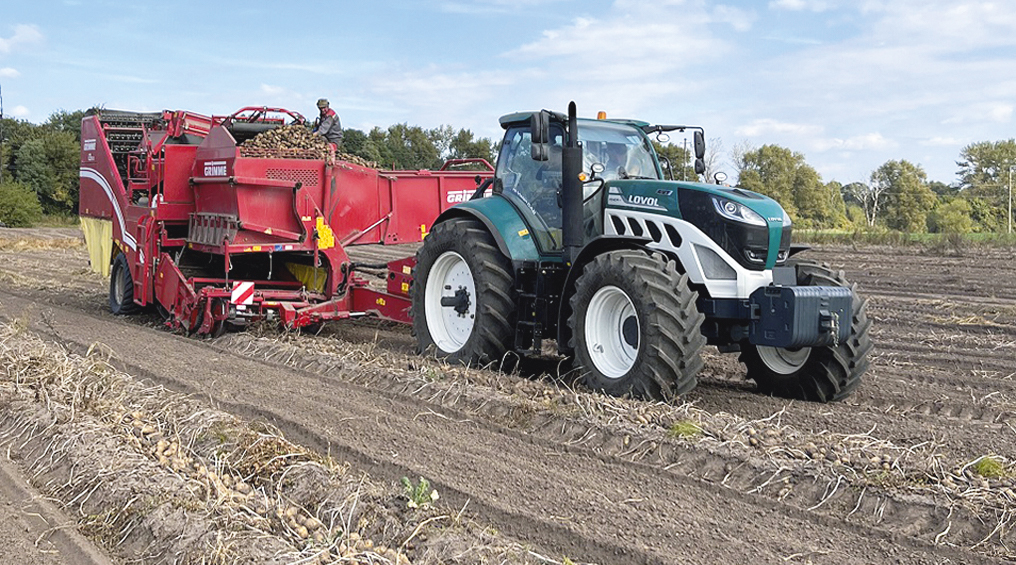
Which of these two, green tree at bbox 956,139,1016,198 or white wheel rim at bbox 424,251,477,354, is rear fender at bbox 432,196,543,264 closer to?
white wheel rim at bbox 424,251,477,354

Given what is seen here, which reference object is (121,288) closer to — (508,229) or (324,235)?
(324,235)

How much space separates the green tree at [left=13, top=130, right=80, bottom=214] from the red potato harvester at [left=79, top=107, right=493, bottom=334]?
32.6 meters

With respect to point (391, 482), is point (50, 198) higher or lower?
higher

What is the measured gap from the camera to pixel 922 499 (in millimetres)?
4531

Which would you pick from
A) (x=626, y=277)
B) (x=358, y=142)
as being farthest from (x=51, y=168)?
(x=626, y=277)

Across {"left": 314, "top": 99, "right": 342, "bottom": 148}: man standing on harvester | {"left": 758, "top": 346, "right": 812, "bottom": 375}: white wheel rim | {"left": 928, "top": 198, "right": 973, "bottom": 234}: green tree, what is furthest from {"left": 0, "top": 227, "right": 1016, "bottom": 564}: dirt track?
{"left": 928, "top": 198, "right": 973, "bottom": 234}: green tree

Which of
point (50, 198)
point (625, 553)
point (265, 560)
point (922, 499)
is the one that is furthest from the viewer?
point (50, 198)

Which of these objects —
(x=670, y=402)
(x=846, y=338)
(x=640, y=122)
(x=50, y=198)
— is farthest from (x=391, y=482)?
(x=50, y=198)

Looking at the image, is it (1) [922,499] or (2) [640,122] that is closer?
(1) [922,499]

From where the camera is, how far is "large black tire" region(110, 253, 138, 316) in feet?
36.9

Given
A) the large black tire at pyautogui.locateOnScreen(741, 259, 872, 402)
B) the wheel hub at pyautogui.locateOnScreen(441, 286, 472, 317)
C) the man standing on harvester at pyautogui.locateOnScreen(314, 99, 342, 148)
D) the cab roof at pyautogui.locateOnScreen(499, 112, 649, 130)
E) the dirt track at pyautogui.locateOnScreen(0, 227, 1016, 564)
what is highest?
the man standing on harvester at pyautogui.locateOnScreen(314, 99, 342, 148)

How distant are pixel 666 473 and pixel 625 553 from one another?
111 cm

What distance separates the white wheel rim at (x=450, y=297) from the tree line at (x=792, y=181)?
21756 mm

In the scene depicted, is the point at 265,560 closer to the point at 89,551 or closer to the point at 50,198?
the point at 89,551
